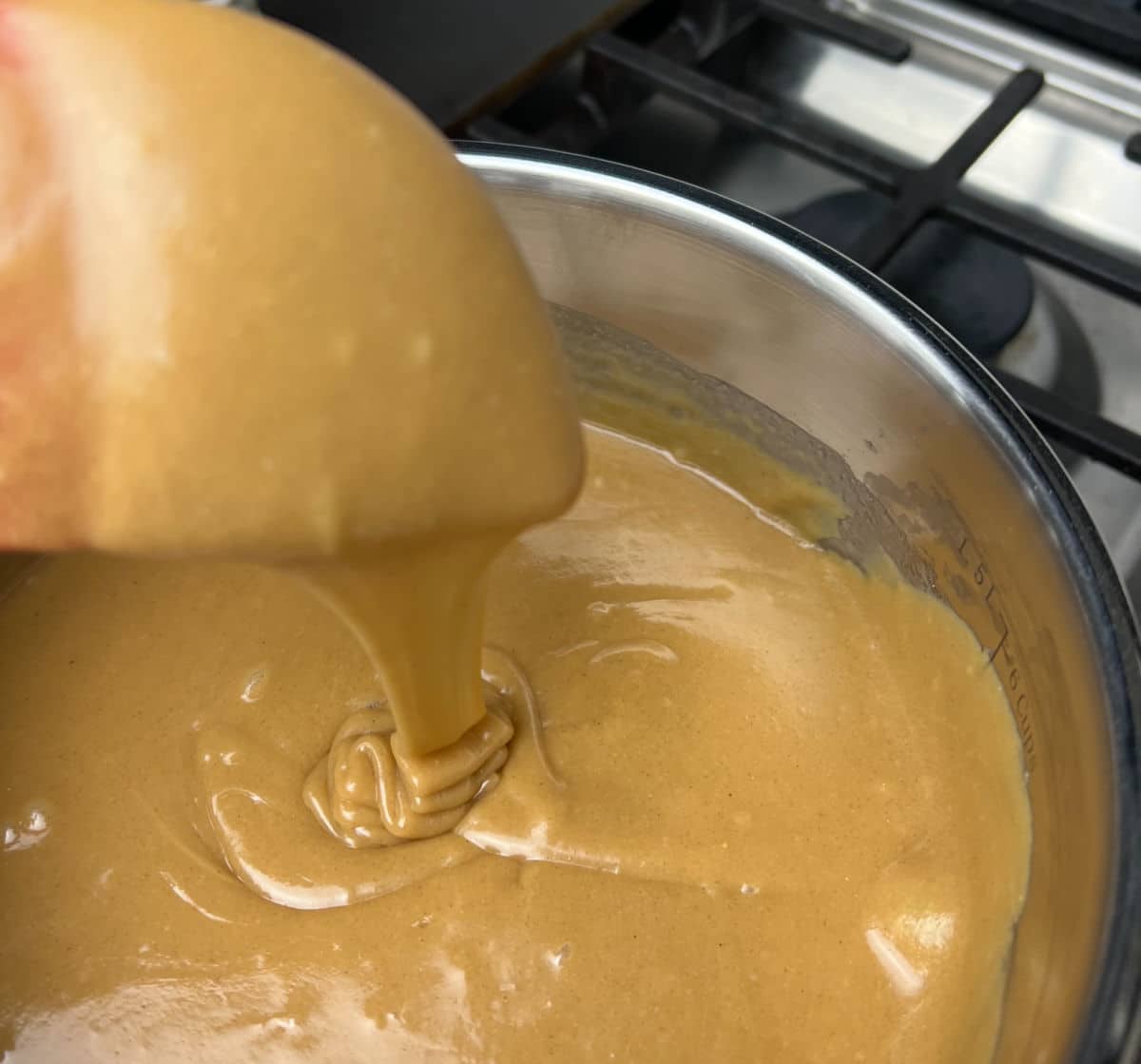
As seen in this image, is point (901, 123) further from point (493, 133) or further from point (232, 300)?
point (232, 300)

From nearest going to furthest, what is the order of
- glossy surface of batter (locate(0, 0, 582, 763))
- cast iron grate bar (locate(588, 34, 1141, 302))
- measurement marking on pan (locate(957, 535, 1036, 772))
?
glossy surface of batter (locate(0, 0, 582, 763)) < measurement marking on pan (locate(957, 535, 1036, 772)) < cast iron grate bar (locate(588, 34, 1141, 302))

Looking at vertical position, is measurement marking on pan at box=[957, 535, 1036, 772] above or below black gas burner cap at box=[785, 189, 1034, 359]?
below

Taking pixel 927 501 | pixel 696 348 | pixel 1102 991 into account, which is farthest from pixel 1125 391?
pixel 1102 991

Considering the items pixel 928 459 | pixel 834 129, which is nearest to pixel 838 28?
pixel 834 129

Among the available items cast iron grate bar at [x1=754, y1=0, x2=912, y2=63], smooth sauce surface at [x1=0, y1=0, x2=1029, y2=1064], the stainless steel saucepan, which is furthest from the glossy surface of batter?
cast iron grate bar at [x1=754, y1=0, x2=912, y2=63]

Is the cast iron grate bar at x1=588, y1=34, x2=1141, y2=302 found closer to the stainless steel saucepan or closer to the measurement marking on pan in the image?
the stainless steel saucepan

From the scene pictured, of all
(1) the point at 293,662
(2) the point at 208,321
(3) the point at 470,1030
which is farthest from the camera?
(1) the point at 293,662

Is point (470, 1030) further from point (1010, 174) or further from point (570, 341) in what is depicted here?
point (1010, 174)

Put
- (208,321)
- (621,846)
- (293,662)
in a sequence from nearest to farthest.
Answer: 1. (208,321)
2. (621,846)
3. (293,662)
